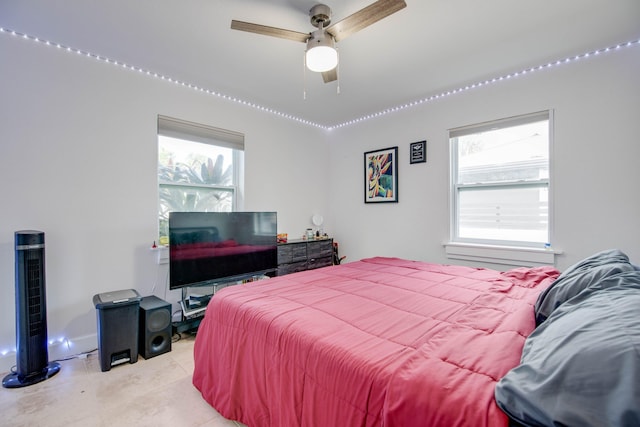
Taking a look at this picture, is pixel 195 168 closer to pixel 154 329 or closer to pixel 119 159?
pixel 119 159

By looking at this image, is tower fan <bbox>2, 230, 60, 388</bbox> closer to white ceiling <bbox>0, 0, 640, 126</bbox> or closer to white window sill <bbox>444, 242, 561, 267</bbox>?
white ceiling <bbox>0, 0, 640, 126</bbox>

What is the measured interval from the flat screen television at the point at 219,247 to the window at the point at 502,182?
90.7 inches

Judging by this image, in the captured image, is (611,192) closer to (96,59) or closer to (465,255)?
(465,255)

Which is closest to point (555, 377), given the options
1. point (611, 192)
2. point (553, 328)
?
point (553, 328)

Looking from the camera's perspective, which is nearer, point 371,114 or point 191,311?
point 191,311

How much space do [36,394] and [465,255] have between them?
3933mm

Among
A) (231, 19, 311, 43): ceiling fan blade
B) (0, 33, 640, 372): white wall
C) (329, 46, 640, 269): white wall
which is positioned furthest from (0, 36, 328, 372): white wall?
(329, 46, 640, 269): white wall

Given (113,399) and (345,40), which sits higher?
(345,40)

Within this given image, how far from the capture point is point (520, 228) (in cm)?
305

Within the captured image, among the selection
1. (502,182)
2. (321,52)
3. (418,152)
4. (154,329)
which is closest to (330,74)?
(321,52)

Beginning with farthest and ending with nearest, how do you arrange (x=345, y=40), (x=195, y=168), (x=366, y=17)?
(x=195, y=168) < (x=345, y=40) < (x=366, y=17)

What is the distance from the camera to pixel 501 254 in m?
3.05

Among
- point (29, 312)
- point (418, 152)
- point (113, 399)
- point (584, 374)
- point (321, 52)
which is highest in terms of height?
point (321, 52)

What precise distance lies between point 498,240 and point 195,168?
3.55 meters
